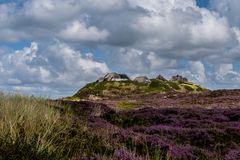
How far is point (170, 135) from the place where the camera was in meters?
18.9

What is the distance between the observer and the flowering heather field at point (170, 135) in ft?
42.3

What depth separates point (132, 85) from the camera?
3917 inches

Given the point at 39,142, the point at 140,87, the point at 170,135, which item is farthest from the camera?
the point at 140,87

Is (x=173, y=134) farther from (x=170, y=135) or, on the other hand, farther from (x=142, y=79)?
(x=142, y=79)

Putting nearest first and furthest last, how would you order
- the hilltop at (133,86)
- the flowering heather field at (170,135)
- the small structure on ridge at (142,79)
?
the flowering heather field at (170,135) < the hilltop at (133,86) < the small structure on ridge at (142,79)

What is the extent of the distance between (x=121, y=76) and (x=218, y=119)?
281ft

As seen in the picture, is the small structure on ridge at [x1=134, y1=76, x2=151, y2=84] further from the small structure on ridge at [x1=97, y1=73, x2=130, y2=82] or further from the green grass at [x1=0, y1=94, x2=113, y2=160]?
the green grass at [x1=0, y1=94, x2=113, y2=160]

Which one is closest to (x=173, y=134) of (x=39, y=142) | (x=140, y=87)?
(x=39, y=142)

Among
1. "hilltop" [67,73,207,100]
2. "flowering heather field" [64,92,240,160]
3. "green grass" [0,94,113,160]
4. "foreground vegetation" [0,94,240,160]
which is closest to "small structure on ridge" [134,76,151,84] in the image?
"hilltop" [67,73,207,100]

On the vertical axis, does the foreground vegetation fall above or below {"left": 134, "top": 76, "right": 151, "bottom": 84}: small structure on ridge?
below

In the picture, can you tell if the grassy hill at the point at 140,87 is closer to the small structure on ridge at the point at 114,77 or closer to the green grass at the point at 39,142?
the small structure on ridge at the point at 114,77

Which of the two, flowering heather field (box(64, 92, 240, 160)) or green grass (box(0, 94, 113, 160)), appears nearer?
green grass (box(0, 94, 113, 160))

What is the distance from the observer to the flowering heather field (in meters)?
12.9

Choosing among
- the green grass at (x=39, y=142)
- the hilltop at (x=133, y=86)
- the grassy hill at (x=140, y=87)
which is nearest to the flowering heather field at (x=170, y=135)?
the green grass at (x=39, y=142)
